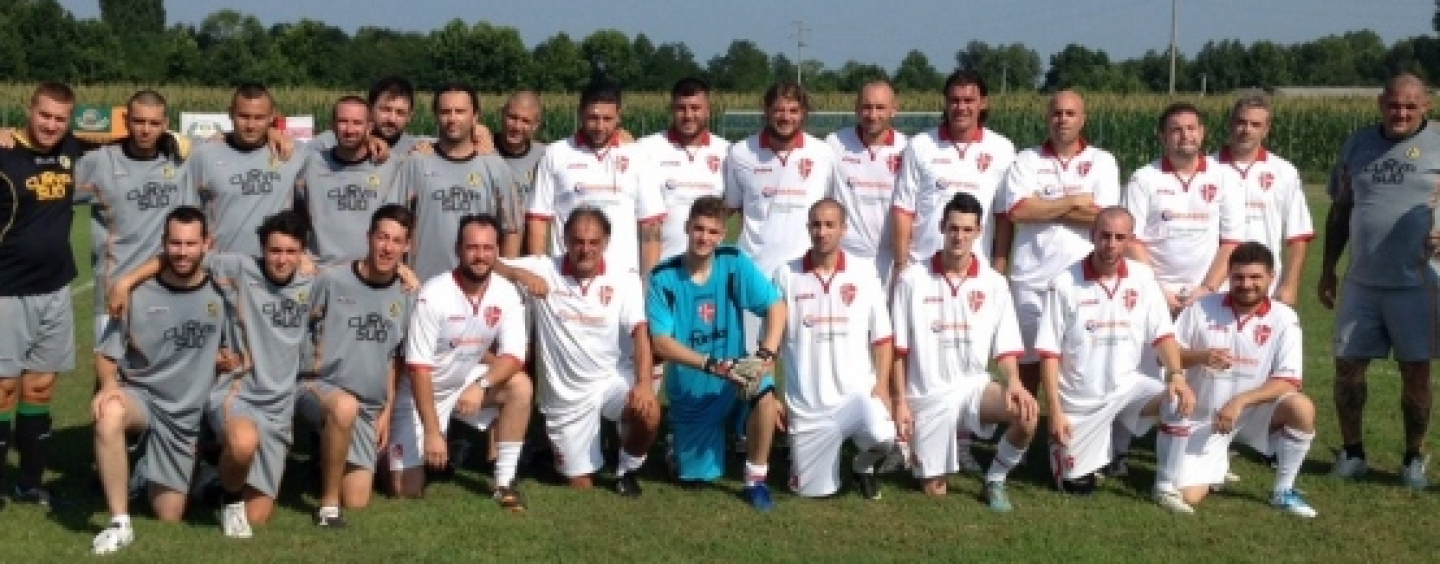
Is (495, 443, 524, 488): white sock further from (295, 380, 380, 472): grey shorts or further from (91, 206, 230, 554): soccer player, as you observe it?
(91, 206, 230, 554): soccer player

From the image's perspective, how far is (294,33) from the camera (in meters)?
76.5

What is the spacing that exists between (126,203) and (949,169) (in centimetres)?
394

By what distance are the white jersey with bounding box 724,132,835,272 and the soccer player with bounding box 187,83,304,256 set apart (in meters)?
2.27

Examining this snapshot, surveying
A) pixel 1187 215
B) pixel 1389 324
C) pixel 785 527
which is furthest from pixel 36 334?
pixel 1389 324

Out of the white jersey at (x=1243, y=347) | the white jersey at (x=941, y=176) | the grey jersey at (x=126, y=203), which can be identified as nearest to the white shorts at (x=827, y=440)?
the white jersey at (x=941, y=176)

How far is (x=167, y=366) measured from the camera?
6.30 meters

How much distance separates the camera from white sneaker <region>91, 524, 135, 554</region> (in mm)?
5812

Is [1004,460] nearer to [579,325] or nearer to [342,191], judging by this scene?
[579,325]

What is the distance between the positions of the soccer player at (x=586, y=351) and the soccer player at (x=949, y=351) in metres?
1.23

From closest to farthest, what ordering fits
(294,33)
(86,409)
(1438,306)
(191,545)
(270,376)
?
(191,545), (270,376), (1438,306), (86,409), (294,33)

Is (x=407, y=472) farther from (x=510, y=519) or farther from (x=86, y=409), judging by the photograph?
(x=86, y=409)

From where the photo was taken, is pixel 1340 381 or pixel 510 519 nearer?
pixel 510 519

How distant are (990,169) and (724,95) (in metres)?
34.5

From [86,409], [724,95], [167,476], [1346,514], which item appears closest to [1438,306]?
[1346,514]
